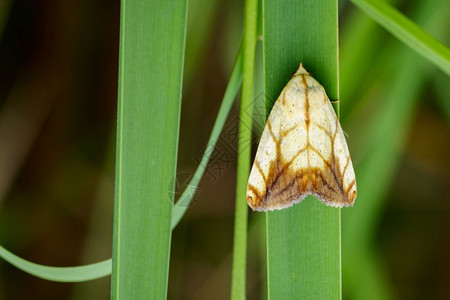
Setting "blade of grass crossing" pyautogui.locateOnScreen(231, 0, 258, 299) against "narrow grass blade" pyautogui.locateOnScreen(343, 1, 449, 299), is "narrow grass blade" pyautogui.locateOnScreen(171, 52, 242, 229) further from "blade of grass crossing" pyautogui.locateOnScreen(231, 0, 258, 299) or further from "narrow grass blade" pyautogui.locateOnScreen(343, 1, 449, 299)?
"narrow grass blade" pyautogui.locateOnScreen(343, 1, 449, 299)

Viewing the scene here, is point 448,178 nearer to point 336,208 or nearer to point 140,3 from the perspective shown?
point 336,208

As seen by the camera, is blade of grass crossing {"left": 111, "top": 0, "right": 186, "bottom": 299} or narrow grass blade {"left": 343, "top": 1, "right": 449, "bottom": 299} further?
narrow grass blade {"left": 343, "top": 1, "right": 449, "bottom": 299}

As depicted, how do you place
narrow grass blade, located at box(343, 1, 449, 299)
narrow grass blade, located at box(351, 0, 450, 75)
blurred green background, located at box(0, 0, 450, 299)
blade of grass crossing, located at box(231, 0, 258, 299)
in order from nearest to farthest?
narrow grass blade, located at box(351, 0, 450, 75) < blade of grass crossing, located at box(231, 0, 258, 299) < narrow grass blade, located at box(343, 1, 449, 299) < blurred green background, located at box(0, 0, 450, 299)

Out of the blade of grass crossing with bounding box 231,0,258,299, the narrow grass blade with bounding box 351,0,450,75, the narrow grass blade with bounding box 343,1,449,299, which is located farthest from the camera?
the narrow grass blade with bounding box 343,1,449,299

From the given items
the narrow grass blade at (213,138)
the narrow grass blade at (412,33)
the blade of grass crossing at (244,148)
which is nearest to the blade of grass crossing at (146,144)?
the narrow grass blade at (213,138)

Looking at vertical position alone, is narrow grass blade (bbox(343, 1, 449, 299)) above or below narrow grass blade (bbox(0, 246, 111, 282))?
above

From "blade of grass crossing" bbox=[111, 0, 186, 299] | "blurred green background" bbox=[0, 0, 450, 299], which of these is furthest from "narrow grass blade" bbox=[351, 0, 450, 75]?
"blurred green background" bbox=[0, 0, 450, 299]

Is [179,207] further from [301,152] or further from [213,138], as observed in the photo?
[301,152]
